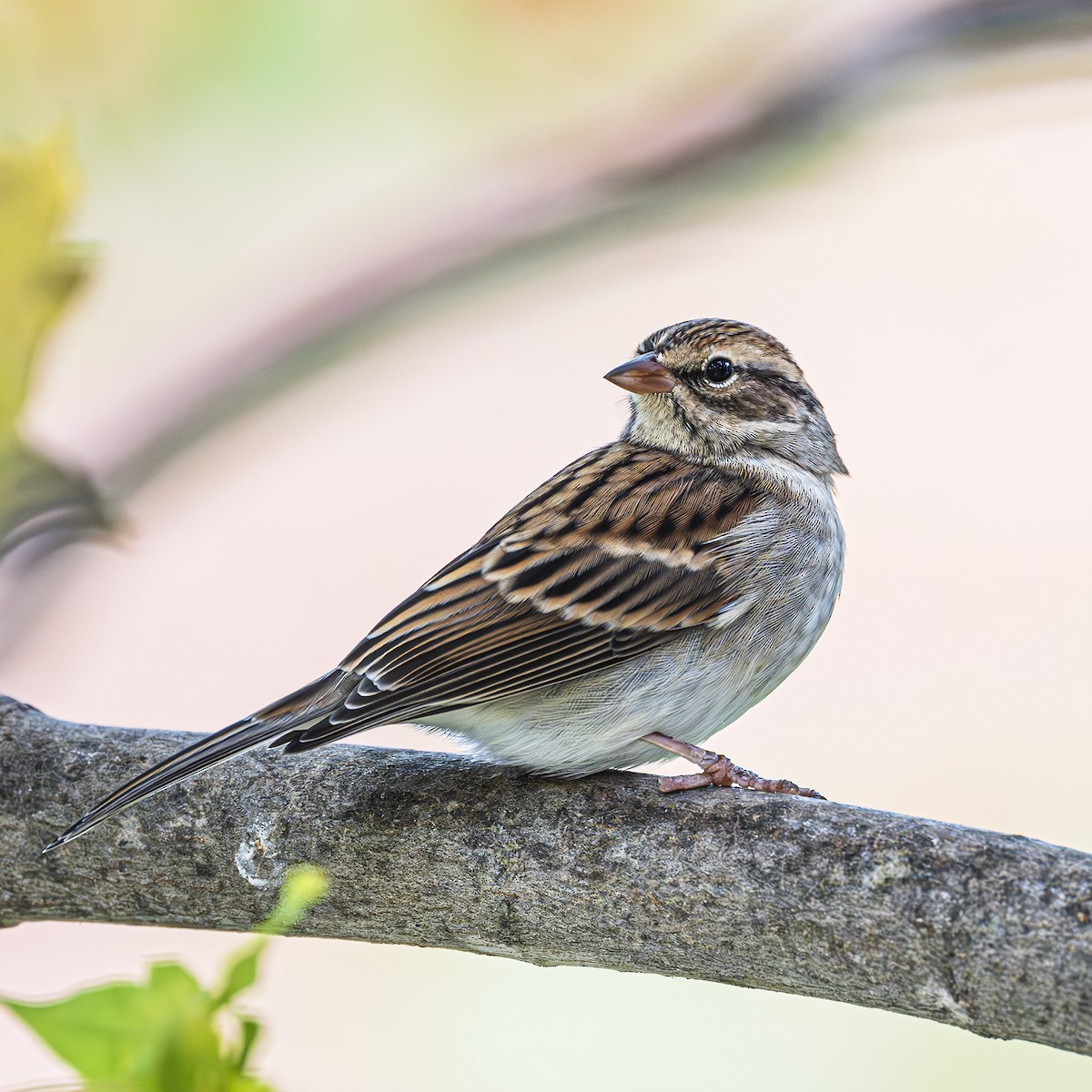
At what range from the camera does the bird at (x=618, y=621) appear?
170 centimetres

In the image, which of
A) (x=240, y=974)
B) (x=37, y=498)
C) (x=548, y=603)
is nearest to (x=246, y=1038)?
(x=240, y=974)

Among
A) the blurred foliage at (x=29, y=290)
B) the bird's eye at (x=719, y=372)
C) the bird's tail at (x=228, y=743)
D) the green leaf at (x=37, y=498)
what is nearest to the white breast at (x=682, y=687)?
the bird's tail at (x=228, y=743)

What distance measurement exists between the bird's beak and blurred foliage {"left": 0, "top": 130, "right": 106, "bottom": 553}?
1.52 meters

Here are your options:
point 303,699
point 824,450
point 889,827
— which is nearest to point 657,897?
point 889,827

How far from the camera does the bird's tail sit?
148cm

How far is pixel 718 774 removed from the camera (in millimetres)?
1686

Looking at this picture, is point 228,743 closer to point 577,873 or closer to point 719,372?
point 577,873

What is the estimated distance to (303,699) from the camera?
5.59ft

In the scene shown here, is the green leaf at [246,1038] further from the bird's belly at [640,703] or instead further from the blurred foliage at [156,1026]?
the bird's belly at [640,703]

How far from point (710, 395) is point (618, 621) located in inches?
22.9

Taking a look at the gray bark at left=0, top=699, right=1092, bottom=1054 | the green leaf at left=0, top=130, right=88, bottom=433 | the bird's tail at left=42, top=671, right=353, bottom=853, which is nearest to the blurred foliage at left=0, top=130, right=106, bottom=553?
the green leaf at left=0, top=130, right=88, bottom=433

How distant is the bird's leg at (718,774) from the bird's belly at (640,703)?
2 centimetres

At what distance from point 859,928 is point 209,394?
171cm

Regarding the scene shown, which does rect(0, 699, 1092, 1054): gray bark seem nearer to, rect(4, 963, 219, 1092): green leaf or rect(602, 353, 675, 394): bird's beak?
rect(602, 353, 675, 394): bird's beak
